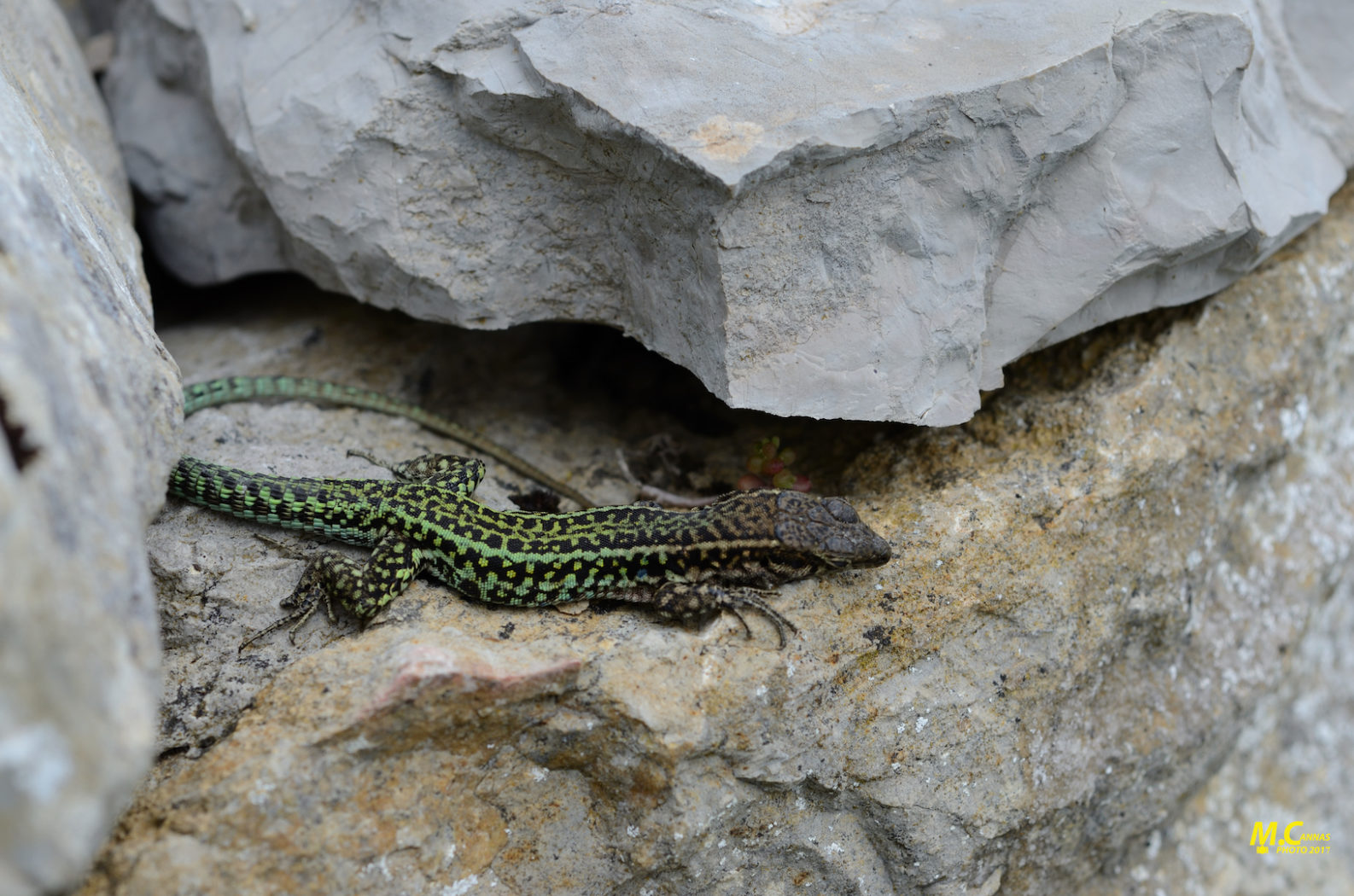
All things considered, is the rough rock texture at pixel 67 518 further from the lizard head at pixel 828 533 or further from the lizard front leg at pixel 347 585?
the lizard head at pixel 828 533

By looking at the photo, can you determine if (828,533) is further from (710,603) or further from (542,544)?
(542,544)

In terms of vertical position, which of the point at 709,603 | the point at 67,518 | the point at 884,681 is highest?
the point at 67,518

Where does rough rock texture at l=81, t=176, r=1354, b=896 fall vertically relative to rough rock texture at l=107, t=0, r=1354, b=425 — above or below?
below

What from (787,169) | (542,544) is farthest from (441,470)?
(787,169)

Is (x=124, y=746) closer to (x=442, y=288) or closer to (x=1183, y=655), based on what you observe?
(x=442, y=288)

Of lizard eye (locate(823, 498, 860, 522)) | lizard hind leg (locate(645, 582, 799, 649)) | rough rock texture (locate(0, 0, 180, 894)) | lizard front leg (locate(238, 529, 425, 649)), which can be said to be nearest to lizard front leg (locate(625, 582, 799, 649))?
lizard hind leg (locate(645, 582, 799, 649))

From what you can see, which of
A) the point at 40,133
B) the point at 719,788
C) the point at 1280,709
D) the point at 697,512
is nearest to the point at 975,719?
the point at 719,788

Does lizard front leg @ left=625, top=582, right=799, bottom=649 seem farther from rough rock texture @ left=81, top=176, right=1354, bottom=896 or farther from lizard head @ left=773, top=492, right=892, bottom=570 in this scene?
lizard head @ left=773, top=492, right=892, bottom=570
